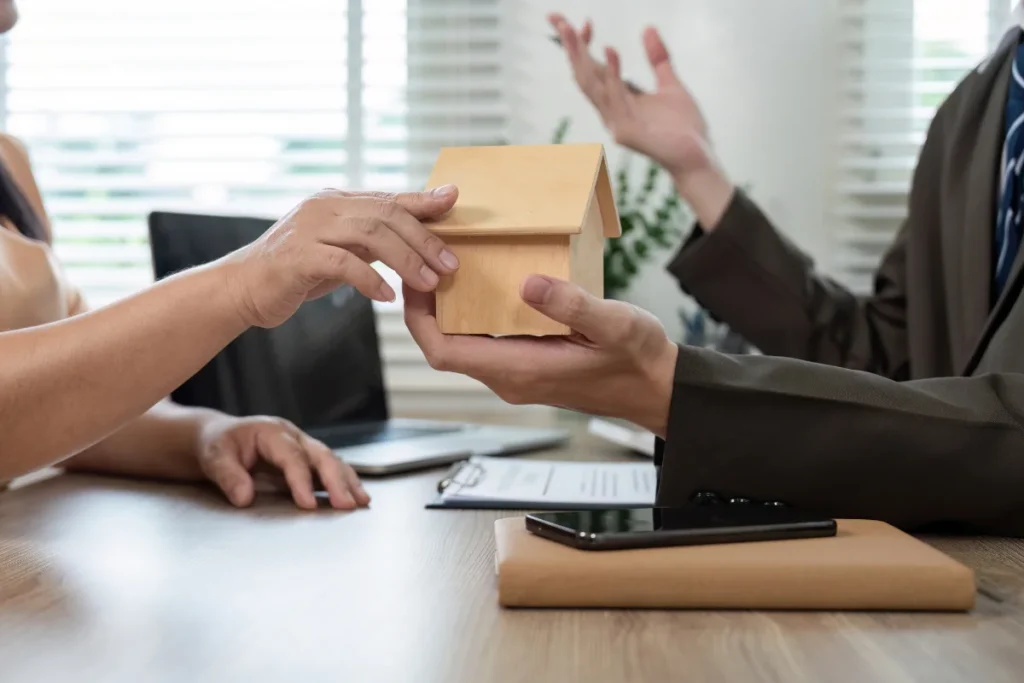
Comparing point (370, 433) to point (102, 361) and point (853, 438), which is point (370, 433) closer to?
point (102, 361)

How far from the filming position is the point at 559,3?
2.12 metres

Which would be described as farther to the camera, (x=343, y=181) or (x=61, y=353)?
(x=343, y=181)

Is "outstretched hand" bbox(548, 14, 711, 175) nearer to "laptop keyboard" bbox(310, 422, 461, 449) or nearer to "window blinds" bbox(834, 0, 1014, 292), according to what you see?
"laptop keyboard" bbox(310, 422, 461, 449)

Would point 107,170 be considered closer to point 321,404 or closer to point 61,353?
point 321,404

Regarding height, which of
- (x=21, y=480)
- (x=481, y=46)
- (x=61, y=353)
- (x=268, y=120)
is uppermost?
(x=481, y=46)

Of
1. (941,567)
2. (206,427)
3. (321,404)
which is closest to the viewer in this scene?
(941,567)

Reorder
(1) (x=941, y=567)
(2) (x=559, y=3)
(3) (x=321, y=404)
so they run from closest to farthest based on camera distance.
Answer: (1) (x=941, y=567)
(3) (x=321, y=404)
(2) (x=559, y=3)

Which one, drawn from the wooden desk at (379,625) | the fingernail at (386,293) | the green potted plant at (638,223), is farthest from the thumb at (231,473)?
the green potted plant at (638,223)

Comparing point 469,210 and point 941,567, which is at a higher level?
point 469,210

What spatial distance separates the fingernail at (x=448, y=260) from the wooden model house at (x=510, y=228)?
0.04 ft

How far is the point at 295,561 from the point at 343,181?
1616 millimetres

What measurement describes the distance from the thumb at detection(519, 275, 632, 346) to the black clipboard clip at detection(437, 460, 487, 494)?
0.30m

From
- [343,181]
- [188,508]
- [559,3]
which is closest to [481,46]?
[559,3]

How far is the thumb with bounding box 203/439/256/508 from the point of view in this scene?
934mm
